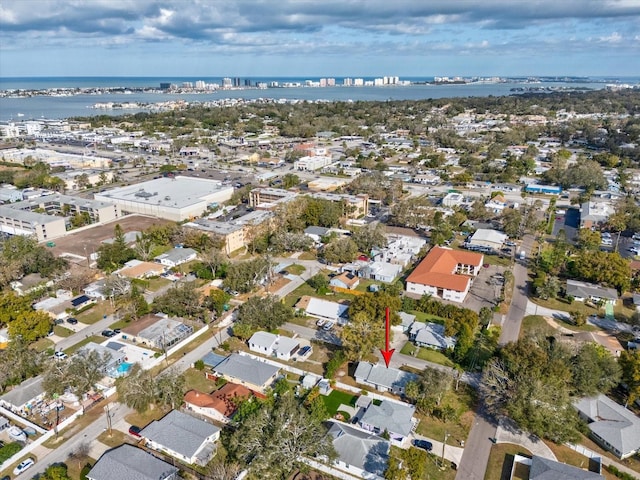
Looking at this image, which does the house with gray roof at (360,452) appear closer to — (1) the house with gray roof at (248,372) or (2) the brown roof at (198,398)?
(1) the house with gray roof at (248,372)

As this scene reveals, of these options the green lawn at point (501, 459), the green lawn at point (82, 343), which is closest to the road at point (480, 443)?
the green lawn at point (501, 459)

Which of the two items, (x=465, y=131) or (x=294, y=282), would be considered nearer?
(x=294, y=282)

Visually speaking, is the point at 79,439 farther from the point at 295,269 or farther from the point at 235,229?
the point at 235,229

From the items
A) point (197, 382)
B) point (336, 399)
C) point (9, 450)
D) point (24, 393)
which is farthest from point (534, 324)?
point (24, 393)

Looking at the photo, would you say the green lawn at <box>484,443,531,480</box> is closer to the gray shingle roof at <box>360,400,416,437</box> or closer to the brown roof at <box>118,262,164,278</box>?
the gray shingle roof at <box>360,400,416,437</box>

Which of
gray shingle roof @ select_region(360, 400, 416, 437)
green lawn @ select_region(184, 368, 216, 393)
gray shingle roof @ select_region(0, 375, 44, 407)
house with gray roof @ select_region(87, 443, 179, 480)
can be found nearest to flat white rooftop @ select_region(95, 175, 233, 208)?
green lawn @ select_region(184, 368, 216, 393)

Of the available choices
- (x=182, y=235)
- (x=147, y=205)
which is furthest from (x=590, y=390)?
(x=147, y=205)

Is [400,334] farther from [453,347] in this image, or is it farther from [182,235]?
[182,235]
